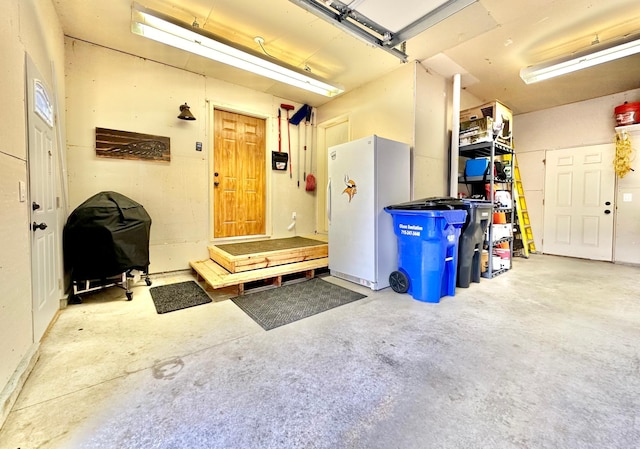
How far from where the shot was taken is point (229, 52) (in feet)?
10.2

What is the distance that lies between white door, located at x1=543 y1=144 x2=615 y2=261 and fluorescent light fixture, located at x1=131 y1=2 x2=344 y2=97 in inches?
230

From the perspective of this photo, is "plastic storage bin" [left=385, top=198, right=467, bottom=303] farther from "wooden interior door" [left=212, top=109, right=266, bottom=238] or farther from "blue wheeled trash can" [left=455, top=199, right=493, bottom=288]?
"wooden interior door" [left=212, top=109, right=266, bottom=238]

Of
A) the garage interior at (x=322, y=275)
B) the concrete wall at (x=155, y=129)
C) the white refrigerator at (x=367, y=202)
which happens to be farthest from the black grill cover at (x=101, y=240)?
the white refrigerator at (x=367, y=202)

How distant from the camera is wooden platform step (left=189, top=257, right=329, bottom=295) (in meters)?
→ 3.29

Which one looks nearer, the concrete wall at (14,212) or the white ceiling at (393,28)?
the concrete wall at (14,212)

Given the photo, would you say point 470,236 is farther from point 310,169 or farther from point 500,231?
point 310,169

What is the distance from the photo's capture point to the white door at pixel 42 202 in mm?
2055

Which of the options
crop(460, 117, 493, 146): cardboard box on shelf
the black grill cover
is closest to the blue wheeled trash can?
crop(460, 117, 493, 146): cardboard box on shelf

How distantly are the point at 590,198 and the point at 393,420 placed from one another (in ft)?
22.4

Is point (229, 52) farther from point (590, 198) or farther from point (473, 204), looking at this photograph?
point (590, 198)

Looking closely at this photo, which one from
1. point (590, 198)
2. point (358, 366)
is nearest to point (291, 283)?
point (358, 366)

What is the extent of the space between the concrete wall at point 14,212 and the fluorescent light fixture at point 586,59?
5.29 m

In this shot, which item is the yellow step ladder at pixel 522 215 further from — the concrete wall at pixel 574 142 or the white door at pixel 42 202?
the white door at pixel 42 202

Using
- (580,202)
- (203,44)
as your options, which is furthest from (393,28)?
(580,202)
